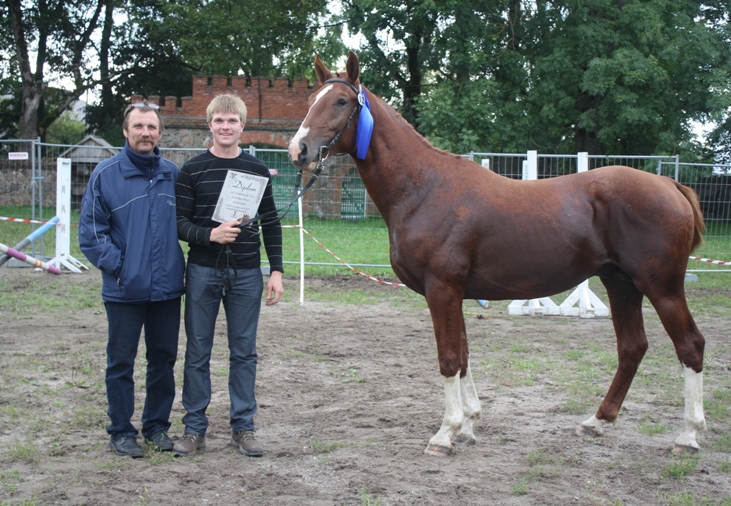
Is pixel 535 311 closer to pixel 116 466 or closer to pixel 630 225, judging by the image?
pixel 630 225

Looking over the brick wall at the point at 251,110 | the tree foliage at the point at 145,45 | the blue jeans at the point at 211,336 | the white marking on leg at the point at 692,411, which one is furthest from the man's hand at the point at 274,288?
the tree foliage at the point at 145,45

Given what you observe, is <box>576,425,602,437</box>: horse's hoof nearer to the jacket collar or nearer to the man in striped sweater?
the man in striped sweater

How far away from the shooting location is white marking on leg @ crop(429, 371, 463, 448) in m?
4.41

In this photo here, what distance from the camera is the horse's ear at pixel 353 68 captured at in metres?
4.30

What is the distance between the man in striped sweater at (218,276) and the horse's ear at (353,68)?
715 millimetres

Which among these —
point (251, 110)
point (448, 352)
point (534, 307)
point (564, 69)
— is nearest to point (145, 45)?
point (251, 110)

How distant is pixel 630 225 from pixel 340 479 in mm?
2431

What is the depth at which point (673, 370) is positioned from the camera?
20.8ft

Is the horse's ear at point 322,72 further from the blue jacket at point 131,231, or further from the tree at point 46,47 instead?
the tree at point 46,47

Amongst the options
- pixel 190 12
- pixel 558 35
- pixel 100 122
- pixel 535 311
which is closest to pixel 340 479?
pixel 535 311

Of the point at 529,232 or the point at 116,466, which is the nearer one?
the point at 116,466

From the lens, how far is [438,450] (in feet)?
14.3

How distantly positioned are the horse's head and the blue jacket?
0.90m

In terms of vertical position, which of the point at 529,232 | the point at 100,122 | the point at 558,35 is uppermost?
the point at 558,35
